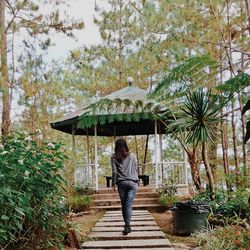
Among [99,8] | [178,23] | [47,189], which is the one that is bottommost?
[47,189]

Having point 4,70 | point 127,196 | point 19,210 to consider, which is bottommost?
point 127,196

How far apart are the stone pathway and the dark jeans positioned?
268 mm

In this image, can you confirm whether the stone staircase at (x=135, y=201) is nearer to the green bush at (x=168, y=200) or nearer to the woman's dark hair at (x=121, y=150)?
the green bush at (x=168, y=200)

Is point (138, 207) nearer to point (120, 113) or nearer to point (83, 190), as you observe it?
point (83, 190)

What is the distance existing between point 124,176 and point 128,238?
856 millimetres

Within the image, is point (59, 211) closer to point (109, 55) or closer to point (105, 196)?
point (105, 196)

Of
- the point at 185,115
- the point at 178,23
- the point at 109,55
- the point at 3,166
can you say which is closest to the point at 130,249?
the point at 3,166

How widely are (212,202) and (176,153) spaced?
16.5 meters

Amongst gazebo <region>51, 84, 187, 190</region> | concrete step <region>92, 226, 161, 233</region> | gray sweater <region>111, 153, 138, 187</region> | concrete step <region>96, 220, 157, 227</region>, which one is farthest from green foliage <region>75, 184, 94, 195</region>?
gray sweater <region>111, 153, 138, 187</region>

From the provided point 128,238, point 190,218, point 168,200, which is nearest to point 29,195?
point 128,238

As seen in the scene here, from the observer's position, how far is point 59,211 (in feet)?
14.6

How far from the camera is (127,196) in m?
5.52

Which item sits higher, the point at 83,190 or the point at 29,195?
the point at 29,195

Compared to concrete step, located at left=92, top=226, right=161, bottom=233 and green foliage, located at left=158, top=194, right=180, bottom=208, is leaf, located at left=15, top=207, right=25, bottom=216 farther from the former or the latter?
green foliage, located at left=158, top=194, right=180, bottom=208
